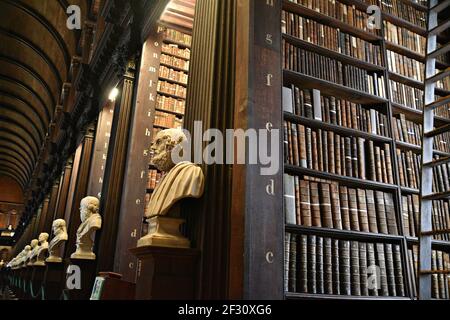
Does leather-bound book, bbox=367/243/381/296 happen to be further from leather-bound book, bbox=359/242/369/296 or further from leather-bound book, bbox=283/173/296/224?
leather-bound book, bbox=283/173/296/224

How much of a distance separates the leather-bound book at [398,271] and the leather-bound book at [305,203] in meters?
0.63

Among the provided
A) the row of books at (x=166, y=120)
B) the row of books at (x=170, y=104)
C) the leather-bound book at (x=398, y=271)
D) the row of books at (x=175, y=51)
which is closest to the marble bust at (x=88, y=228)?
the row of books at (x=166, y=120)

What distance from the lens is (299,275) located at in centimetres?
198

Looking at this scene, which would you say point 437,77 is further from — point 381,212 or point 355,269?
point 355,269

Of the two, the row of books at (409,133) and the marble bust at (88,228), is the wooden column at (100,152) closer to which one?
the marble bust at (88,228)

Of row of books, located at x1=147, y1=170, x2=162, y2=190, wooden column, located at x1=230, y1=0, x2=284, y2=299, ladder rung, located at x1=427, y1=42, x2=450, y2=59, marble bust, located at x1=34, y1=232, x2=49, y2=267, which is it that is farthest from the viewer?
marble bust, located at x1=34, y1=232, x2=49, y2=267

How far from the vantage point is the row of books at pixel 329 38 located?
248cm

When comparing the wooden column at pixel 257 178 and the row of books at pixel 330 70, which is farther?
the row of books at pixel 330 70

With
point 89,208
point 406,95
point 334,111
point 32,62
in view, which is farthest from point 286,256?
point 32,62

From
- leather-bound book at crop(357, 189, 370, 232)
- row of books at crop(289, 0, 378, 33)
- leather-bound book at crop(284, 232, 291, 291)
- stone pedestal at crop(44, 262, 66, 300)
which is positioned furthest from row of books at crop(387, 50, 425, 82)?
stone pedestal at crop(44, 262, 66, 300)

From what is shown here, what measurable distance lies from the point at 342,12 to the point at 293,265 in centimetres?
185

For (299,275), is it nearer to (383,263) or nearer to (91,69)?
(383,263)

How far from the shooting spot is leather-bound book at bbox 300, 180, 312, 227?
210cm

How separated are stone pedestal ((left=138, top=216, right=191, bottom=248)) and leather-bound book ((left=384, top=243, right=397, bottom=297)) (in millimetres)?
1198
